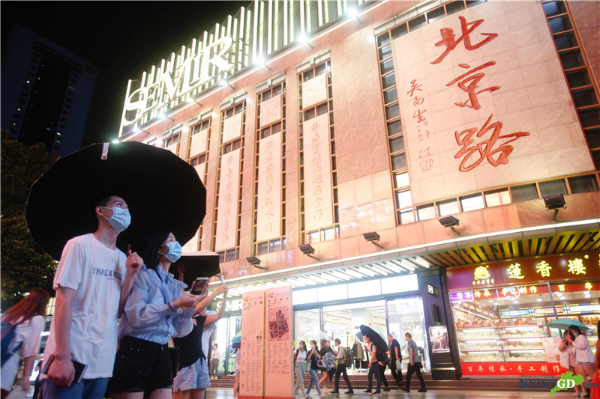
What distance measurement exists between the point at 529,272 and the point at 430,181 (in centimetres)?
405

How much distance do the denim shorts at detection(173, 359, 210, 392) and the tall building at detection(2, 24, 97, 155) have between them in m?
62.0

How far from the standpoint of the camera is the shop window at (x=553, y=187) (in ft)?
32.2

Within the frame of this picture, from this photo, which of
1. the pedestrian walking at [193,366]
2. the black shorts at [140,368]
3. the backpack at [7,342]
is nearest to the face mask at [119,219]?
the black shorts at [140,368]

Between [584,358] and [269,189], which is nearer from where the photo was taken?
[584,358]

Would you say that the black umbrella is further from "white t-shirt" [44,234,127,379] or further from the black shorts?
the black shorts

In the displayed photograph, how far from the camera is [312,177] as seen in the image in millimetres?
14953

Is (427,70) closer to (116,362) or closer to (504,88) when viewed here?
(504,88)

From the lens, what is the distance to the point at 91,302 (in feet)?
5.71

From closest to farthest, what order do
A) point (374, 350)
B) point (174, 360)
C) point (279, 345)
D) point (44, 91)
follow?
1. point (174, 360)
2. point (279, 345)
3. point (374, 350)
4. point (44, 91)

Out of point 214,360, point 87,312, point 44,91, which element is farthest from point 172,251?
point 44,91

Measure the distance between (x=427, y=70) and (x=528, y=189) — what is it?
554 centimetres

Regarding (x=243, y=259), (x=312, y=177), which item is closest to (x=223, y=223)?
(x=243, y=259)

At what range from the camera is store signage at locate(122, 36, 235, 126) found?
20.2m

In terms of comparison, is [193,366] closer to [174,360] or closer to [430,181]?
[174,360]
